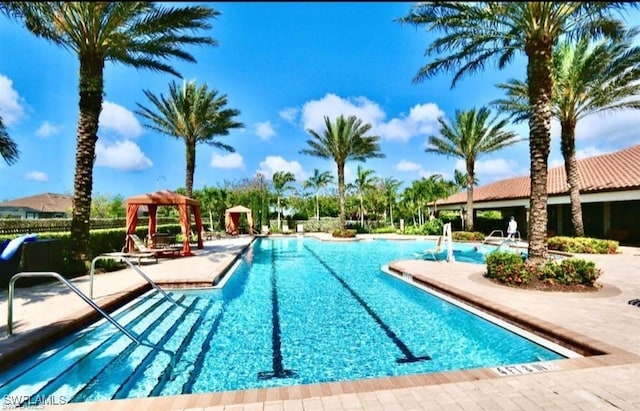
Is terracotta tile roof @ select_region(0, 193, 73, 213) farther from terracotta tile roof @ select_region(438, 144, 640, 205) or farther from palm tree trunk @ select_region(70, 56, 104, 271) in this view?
terracotta tile roof @ select_region(438, 144, 640, 205)

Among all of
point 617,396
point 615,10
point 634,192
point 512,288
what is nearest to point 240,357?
point 617,396

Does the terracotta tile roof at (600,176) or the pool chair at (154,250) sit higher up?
the terracotta tile roof at (600,176)

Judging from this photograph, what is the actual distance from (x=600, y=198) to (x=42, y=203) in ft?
225

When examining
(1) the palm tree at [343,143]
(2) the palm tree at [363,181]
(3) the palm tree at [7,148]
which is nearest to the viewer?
(3) the palm tree at [7,148]

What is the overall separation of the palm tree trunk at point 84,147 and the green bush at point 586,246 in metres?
19.2

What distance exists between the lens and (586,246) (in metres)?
15.9

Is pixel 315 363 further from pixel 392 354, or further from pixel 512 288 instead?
pixel 512 288

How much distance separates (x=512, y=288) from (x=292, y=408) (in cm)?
713

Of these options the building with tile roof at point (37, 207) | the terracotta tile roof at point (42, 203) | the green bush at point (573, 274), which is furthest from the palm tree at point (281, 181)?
the green bush at point (573, 274)

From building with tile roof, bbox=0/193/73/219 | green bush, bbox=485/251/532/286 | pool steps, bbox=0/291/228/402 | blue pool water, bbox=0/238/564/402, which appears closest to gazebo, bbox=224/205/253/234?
blue pool water, bbox=0/238/564/402

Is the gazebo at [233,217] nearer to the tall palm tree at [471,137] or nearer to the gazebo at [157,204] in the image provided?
the gazebo at [157,204]

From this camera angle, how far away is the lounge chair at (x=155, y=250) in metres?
13.7

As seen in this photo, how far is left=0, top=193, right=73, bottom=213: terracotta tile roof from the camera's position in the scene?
179 ft

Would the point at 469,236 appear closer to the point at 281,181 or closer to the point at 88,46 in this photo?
the point at 88,46
